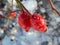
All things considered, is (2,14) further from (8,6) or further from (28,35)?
(28,35)

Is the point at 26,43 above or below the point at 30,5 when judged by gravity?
below

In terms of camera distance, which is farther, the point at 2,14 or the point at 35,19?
the point at 2,14

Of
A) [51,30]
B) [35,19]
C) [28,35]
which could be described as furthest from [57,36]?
[35,19]

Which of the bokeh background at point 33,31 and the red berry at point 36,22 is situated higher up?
the red berry at point 36,22

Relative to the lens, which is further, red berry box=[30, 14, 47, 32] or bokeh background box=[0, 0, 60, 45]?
bokeh background box=[0, 0, 60, 45]

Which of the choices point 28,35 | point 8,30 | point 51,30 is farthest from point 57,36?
point 8,30

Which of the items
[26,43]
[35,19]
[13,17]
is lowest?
[26,43]

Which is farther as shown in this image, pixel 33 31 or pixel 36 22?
pixel 33 31

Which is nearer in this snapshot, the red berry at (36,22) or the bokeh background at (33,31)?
the red berry at (36,22)

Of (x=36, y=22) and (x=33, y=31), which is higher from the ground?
(x=36, y=22)

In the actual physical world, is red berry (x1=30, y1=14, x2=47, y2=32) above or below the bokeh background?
above
